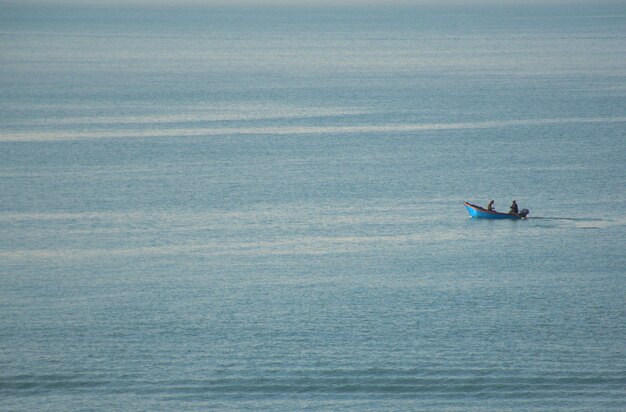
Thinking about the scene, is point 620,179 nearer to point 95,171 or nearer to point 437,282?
point 437,282

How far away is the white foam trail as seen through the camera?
385 feet

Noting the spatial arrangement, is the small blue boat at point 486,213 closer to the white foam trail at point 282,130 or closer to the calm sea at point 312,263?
the calm sea at point 312,263

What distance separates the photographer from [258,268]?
69.1m

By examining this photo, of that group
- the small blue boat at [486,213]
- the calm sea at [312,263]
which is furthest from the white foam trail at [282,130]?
the small blue boat at [486,213]

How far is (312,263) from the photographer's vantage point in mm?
69812

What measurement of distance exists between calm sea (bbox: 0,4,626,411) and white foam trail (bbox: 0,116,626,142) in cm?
63

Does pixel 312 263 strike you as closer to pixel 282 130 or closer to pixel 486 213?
pixel 486 213

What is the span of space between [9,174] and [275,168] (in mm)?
23096

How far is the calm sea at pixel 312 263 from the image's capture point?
5166 centimetres

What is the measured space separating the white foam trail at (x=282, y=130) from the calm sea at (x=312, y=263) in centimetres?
63

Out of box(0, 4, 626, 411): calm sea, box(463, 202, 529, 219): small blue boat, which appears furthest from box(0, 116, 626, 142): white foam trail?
box(463, 202, 529, 219): small blue boat

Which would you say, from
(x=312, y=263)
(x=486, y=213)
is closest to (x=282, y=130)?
(x=486, y=213)

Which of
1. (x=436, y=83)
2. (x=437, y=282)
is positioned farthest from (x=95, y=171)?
(x=436, y=83)

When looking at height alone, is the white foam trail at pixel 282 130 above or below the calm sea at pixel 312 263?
above
